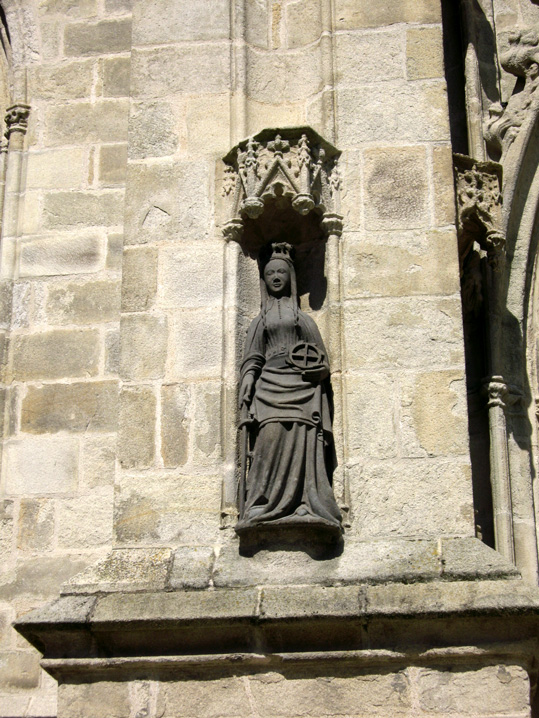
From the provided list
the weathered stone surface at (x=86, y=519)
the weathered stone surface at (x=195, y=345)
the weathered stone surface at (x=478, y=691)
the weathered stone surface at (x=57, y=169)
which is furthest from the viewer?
the weathered stone surface at (x=57, y=169)

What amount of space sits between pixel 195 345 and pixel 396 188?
1.33 m

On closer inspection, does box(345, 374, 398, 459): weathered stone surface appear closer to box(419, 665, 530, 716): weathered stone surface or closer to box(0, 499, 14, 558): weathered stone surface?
box(419, 665, 530, 716): weathered stone surface

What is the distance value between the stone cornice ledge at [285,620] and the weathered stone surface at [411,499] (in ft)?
1.22

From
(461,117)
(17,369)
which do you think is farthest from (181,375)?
(461,117)

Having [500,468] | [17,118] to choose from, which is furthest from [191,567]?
[17,118]

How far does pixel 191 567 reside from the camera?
568 cm

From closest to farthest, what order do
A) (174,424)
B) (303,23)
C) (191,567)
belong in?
(191,567) → (174,424) → (303,23)

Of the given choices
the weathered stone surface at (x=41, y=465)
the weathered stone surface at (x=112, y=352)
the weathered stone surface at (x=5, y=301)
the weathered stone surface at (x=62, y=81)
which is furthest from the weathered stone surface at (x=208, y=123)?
the weathered stone surface at (x=41, y=465)

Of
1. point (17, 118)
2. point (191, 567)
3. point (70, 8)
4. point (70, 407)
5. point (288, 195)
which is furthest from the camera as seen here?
point (70, 8)

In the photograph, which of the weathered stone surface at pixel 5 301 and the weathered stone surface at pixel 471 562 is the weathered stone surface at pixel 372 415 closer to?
the weathered stone surface at pixel 471 562

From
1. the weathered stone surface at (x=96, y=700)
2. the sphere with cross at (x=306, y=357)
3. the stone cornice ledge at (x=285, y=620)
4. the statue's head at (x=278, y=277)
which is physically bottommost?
the weathered stone surface at (x=96, y=700)

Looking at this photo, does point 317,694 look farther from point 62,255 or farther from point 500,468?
point 62,255

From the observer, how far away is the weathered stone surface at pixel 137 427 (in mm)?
6078

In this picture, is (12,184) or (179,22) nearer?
(179,22)
